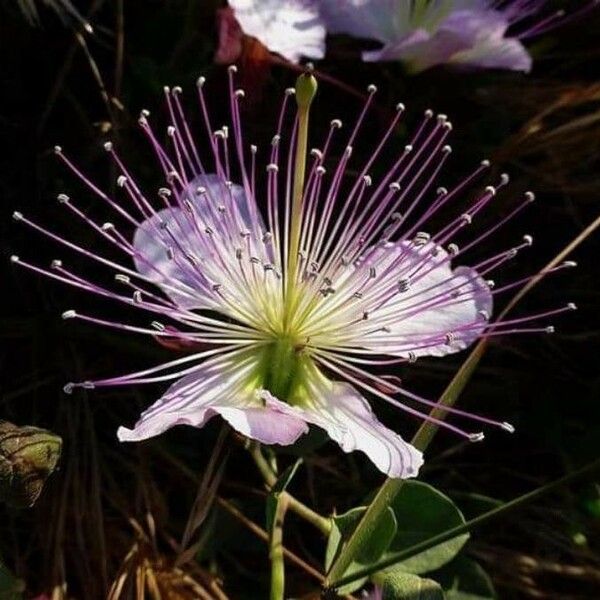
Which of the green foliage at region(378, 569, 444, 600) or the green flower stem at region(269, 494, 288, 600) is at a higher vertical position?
the green flower stem at region(269, 494, 288, 600)

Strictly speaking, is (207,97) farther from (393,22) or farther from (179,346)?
(179,346)

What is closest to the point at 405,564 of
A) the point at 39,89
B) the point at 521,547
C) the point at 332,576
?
the point at 332,576

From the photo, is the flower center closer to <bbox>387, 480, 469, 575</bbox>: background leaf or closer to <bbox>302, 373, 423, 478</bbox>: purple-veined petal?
<bbox>302, 373, 423, 478</bbox>: purple-veined petal

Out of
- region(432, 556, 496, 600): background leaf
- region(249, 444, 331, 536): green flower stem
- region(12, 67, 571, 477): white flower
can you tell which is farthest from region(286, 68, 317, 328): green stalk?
region(432, 556, 496, 600): background leaf

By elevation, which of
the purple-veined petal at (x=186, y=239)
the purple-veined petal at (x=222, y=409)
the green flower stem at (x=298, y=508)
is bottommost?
the green flower stem at (x=298, y=508)

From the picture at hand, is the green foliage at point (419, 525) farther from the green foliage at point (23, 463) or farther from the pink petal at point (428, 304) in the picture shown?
the green foliage at point (23, 463)

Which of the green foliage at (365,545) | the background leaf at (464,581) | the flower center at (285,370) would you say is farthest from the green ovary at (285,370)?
the background leaf at (464,581)
